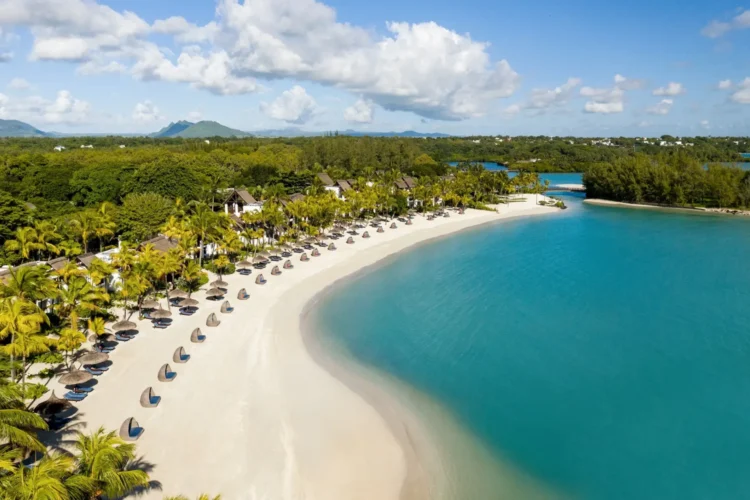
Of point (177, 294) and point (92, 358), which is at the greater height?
point (177, 294)

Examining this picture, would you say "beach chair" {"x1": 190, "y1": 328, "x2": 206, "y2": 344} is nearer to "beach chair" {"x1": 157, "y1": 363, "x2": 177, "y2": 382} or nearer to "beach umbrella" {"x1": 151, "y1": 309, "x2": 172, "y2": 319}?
"beach umbrella" {"x1": 151, "y1": 309, "x2": 172, "y2": 319}

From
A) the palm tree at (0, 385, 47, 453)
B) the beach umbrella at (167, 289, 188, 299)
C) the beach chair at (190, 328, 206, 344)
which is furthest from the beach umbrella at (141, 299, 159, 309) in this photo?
the palm tree at (0, 385, 47, 453)

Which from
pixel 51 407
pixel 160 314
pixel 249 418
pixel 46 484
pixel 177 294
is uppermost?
pixel 46 484

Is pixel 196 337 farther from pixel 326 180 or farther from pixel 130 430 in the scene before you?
pixel 326 180

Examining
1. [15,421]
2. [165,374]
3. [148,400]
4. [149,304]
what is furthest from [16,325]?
[149,304]

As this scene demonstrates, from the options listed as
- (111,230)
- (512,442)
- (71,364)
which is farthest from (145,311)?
(512,442)

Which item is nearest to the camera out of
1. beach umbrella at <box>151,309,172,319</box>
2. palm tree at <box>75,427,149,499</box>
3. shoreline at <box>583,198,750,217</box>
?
palm tree at <box>75,427,149,499</box>
